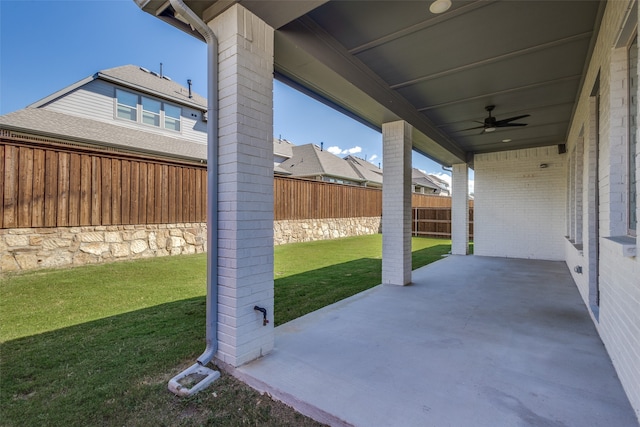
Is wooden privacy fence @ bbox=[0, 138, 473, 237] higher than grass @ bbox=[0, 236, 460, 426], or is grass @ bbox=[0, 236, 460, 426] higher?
wooden privacy fence @ bbox=[0, 138, 473, 237]

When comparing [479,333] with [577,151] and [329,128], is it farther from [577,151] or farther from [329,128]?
[329,128]

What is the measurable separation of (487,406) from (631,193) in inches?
74.7

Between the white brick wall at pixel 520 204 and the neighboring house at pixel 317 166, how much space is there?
10858 millimetres

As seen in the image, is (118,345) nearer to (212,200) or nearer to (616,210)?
(212,200)

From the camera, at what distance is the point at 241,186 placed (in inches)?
95.3

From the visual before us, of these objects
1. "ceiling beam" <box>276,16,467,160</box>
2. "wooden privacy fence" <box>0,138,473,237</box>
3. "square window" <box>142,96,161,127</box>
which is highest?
"square window" <box>142,96,161,127</box>

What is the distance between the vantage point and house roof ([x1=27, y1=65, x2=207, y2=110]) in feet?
32.1

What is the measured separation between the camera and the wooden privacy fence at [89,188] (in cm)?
535

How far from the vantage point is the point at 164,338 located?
2.93 metres

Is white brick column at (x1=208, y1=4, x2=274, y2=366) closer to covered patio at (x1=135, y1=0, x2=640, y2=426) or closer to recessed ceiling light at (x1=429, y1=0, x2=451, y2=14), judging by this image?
covered patio at (x1=135, y1=0, x2=640, y2=426)

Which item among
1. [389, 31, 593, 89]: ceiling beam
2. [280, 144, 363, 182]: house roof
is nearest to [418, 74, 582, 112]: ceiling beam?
[389, 31, 593, 89]: ceiling beam

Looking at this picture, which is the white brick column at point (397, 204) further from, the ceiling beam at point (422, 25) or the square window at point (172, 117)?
the square window at point (172, 117)

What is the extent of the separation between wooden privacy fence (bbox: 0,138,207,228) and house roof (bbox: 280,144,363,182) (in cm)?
1107

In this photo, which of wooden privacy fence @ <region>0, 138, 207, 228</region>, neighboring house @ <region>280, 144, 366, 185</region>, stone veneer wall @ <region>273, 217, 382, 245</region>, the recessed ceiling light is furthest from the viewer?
→ neighboring house @ <region>280, 144, 366, 185</region>
